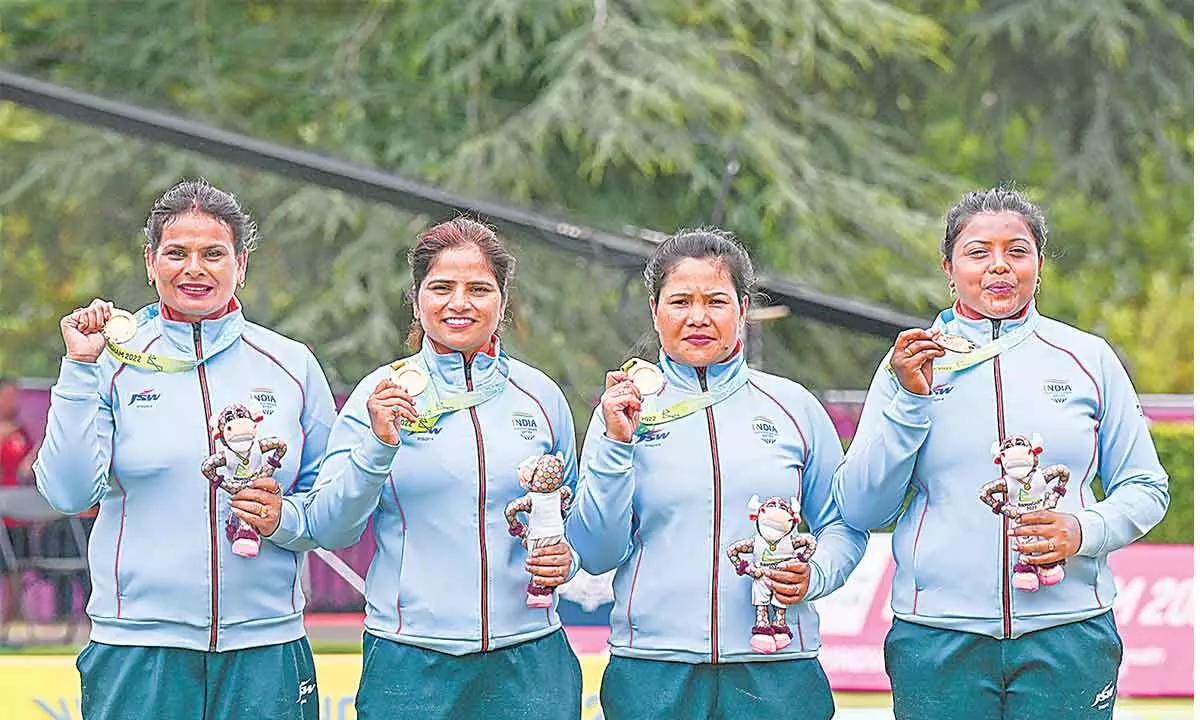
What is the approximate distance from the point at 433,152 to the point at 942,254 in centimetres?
827

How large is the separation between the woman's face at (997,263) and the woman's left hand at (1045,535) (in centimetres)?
49

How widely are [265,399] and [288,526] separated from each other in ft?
1.03

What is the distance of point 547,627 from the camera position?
3.90m

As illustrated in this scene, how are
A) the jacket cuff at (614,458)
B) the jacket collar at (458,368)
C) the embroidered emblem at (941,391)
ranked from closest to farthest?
1. the jacket cuff at (614,458)
2. the embroidered emblem at (941,391)
3. the jacket collar at (458,368)

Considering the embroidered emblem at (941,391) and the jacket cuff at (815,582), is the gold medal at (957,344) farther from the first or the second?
the jacket cuff at (815,582)

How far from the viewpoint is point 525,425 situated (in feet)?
12.8

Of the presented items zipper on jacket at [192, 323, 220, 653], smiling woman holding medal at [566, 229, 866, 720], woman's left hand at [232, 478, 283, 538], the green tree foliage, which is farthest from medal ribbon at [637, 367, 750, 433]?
the green tree foliage

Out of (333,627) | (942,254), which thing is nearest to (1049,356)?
(942,254)

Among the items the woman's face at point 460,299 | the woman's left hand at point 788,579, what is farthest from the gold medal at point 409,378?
the woman's left hand at point 788,579

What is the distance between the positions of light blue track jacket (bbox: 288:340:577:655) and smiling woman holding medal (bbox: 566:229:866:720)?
18cm

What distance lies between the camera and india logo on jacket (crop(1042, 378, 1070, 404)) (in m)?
3.75

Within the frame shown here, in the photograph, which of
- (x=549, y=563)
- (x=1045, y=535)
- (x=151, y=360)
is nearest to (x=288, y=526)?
(x=151, y=360)

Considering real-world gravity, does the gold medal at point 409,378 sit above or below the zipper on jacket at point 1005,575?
above

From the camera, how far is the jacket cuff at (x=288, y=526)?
378 cm
